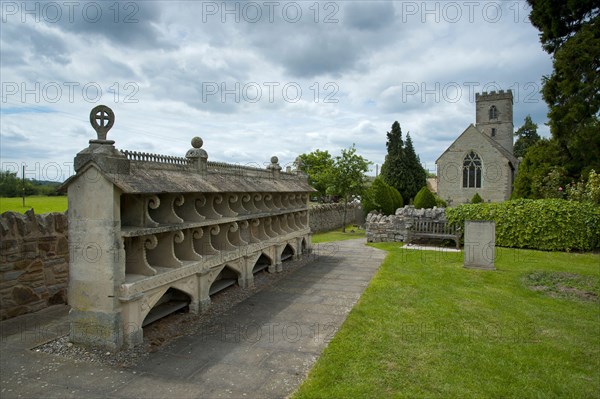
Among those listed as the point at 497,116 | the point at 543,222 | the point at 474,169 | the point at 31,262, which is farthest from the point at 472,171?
the point at 31,262

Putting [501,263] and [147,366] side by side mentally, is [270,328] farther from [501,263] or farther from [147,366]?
[501,263]

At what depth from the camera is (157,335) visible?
5.87m

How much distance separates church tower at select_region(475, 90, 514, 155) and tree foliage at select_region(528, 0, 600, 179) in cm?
2716

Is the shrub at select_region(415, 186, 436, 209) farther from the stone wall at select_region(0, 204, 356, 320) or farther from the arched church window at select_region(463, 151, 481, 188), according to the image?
the stone wall at select_region(0, 204, 356, 320)

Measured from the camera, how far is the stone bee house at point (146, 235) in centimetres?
521

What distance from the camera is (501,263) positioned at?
12.1m

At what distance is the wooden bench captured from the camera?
15.3m

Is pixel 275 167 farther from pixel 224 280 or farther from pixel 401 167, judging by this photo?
pixel 401 167

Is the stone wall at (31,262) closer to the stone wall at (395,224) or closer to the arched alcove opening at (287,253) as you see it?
the arched alcove opening at (287,253)

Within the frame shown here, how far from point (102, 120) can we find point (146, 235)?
6.13 ft

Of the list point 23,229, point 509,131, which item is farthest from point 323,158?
point 23,229

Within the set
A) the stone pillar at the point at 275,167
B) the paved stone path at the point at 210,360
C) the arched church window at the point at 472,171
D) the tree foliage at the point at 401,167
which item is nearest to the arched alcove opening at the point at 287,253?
the stone pillar at the point at 275,167

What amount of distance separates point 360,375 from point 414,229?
1267cm

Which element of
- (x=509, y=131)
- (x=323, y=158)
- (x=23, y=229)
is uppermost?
(x=509, y=131)
